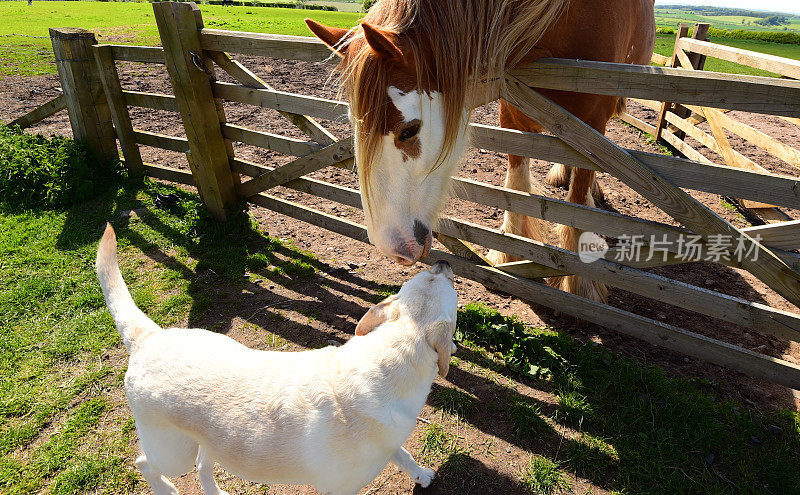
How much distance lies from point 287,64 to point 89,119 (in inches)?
307

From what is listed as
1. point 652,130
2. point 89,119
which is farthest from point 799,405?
point 89,119

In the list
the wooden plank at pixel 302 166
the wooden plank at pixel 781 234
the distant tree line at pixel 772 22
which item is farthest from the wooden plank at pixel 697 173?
the distant tree line at pixel 772 22

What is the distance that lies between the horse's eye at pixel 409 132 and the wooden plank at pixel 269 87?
5.83ft

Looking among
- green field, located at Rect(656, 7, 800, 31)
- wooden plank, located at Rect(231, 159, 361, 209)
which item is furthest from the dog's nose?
green field, located at Rect(656, 7, 800, 31)

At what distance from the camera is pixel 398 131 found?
2.30 metres

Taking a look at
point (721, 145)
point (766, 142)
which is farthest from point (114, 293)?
point (721, 145)

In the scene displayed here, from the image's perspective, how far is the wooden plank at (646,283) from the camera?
107 inches

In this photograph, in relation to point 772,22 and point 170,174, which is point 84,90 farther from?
point 772,22

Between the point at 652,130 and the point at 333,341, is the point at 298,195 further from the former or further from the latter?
the point at 652,130

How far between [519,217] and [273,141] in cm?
266

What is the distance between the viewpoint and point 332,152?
3844mm

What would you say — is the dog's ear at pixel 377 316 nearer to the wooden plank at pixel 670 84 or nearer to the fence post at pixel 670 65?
the wooden plank at pixel 670 84

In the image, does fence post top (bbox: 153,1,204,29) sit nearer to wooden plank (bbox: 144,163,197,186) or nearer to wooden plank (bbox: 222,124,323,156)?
wooden plank (bbox: 222,124,323,156)

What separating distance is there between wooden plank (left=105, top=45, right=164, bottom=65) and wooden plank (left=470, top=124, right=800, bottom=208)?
3.89 metres
